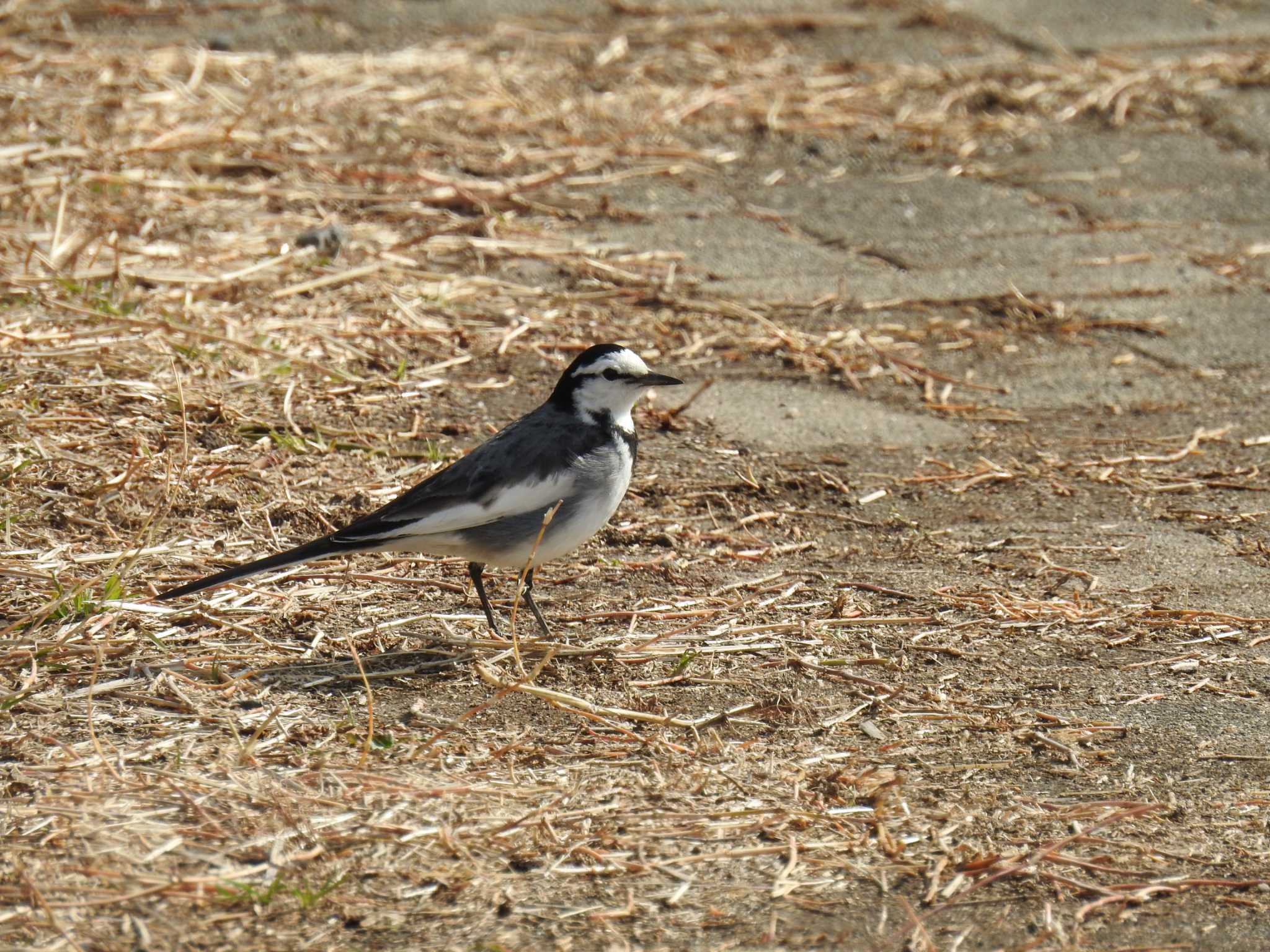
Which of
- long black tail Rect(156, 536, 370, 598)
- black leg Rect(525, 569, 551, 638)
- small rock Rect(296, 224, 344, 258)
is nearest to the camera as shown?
long black tail Rect(156, 536, 370, 598)

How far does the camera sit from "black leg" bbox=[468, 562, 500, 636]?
4523 mm

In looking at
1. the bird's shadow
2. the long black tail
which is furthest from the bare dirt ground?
the long black tail

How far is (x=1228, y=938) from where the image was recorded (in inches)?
126

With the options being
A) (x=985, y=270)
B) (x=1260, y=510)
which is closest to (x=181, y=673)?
(x=1260, y=510)

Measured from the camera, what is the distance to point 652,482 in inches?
215

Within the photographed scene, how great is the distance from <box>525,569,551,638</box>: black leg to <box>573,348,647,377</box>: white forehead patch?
24.9 inches

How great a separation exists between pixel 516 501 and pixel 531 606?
0.31 metres

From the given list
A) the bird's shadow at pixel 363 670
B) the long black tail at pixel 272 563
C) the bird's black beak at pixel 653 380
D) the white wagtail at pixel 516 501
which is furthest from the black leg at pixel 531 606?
the bird's black beak at pixel 653 380

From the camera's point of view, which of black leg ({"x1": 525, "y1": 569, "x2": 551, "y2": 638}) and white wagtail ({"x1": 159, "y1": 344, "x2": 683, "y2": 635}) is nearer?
white wagtail ({"x1": 159, "y1": 344, "x2": 683, "y2": 635})

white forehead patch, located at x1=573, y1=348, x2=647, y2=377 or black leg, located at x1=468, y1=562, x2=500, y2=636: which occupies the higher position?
white forehead patch, located at x1=573, y1=348, x2=647, y2=377

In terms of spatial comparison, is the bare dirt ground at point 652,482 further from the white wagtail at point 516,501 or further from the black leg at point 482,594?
the white wagtail at point 516,501

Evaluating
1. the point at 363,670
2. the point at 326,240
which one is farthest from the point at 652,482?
the point at 326,240

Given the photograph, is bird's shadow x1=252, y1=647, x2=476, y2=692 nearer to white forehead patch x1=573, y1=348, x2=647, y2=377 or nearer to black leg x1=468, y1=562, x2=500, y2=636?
black leg x1=468, y1=562, x2=500, y2=636

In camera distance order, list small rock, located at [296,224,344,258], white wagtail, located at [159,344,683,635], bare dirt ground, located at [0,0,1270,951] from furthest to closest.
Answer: small rock, located at [296,224,344,258] < white wagtail, located at [159,344,683,635] < bare dirt ground, located at [0,0,1270,951]
